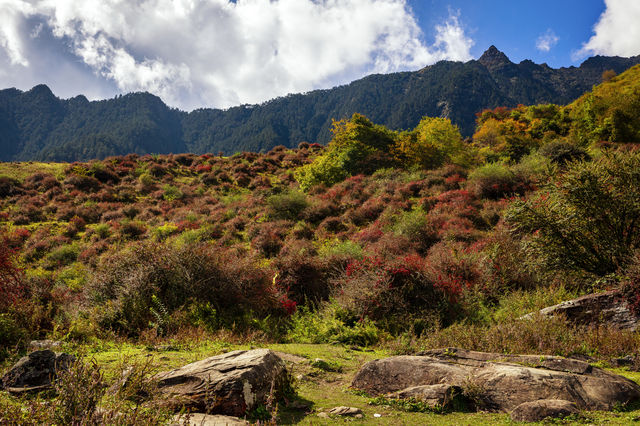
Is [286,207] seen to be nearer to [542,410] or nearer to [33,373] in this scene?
[33,373]

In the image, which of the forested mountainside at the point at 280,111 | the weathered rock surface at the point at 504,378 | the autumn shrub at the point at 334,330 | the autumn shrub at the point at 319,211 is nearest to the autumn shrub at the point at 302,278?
the autumn shrub at the point at 334,330

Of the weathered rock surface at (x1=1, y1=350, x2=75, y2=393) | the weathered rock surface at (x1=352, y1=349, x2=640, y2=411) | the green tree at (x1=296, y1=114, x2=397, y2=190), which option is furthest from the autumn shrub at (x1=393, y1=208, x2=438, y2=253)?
the green tree at (x1=296, y1=114, x2=397, y2=190)

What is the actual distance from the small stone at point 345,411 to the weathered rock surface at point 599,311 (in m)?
5.46

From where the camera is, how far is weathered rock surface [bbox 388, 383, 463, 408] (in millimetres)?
3715

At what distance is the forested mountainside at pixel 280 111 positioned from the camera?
472 ft

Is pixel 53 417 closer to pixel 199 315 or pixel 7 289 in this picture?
pixel 199 315

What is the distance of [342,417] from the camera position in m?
3.34

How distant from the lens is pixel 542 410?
327 centimetres

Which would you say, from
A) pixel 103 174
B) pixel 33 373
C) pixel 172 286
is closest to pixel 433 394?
pixel 33 373

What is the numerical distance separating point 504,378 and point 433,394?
39.1 inches

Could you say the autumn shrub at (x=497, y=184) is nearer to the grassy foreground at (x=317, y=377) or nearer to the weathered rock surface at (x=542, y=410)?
the grassy foreground at (x=317, y=377)

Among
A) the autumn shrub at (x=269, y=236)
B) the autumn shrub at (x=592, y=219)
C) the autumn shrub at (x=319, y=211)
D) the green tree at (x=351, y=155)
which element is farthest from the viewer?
the green tree at (x=351, y=155)

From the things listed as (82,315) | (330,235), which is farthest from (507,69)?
(82,315)

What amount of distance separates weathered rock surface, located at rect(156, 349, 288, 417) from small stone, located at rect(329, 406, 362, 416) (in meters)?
0.74
